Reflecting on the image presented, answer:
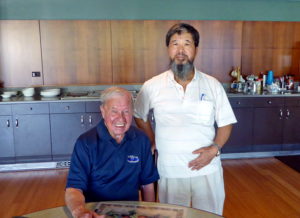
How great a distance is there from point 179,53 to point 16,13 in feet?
10.8

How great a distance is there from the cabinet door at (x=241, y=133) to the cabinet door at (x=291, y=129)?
0.52 metres

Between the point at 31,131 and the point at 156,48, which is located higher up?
the point at 156,48

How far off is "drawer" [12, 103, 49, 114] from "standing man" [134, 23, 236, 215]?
7.64ft

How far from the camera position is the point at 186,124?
169 cm

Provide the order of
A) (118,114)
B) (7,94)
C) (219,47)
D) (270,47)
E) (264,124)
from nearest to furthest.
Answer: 1. (118,114)
2. (7,94)
3. (264,124)
4. (219,47)
5. (270,47)

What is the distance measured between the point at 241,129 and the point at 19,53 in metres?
3.21

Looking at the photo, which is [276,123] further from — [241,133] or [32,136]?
[32,136]

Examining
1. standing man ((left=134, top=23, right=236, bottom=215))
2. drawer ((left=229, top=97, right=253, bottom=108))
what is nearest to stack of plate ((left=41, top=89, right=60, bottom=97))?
drawer ((left=229, top=97, right=253, bottom=108))

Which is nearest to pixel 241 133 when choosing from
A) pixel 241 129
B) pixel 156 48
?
pixel 241 129

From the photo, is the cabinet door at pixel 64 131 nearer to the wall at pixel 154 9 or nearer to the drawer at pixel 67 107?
the drawer at pixel 67 107

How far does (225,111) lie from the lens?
181cm

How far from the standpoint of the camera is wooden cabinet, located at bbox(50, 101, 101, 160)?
379 cm

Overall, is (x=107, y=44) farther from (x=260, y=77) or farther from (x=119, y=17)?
(x=260, y=77)

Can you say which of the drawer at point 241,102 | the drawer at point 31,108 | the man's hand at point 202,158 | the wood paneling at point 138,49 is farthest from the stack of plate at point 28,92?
the man's hand at point 202,158
